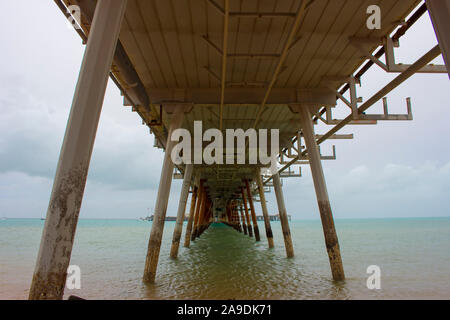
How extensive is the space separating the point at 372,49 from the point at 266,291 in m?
5.72

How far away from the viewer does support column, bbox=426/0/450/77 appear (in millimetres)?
2926

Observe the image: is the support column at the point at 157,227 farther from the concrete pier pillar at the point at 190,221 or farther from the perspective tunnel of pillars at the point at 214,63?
the concrete pier pillar at the point at 190,221

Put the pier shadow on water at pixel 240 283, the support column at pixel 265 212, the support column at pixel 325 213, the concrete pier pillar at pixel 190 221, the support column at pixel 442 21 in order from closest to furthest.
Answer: the support column at pixel 442 21 < the pier shadow on water at pixel 240 283 < the support column at pixel 325 213 < the support column at pixel 265 212 < the concrete pier pillar at pixel 190 221

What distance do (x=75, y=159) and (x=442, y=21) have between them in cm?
Answer: 409

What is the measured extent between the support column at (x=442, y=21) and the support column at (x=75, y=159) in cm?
352

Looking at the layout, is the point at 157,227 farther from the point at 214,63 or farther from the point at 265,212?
the point at 265,212

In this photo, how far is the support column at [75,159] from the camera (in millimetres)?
2949

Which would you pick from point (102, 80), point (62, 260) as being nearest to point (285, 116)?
point (102, 80)

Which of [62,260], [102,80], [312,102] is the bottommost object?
[62,260]

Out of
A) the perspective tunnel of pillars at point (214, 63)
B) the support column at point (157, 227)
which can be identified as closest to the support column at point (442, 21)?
the perspective tunnel of pillars at point (214, 63)

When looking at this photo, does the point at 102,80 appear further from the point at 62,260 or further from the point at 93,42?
the point at 62,260

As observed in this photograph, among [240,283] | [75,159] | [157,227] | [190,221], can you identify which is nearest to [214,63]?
[157,227]

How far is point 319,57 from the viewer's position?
6852 millimetres
